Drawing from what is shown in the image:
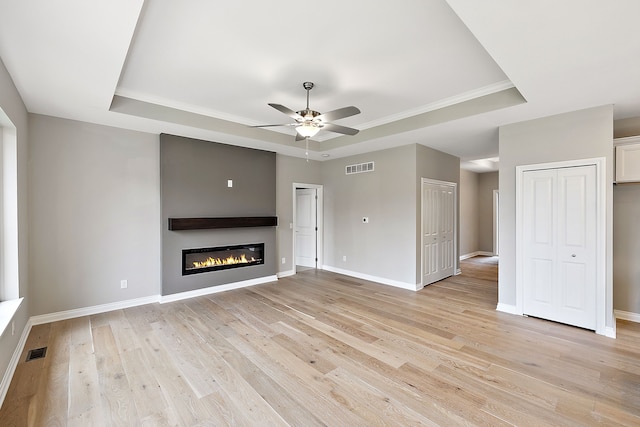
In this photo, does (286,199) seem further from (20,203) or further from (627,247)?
(627,247)

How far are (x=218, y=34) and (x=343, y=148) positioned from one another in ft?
11.1

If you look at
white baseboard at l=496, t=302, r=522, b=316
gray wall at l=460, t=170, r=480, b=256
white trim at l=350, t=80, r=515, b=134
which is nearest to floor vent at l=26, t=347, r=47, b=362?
white trim at l=350, t=80, r=515, b=134

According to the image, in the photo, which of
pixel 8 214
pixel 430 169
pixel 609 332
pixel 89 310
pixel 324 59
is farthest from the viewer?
pixel 430 169

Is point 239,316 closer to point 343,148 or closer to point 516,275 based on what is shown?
point 343,148

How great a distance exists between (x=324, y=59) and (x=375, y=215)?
3558mm

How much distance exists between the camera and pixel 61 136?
379 cm

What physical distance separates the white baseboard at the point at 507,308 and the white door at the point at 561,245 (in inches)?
4.6

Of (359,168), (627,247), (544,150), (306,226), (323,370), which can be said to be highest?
(359,168)

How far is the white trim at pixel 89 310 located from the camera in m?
3.65

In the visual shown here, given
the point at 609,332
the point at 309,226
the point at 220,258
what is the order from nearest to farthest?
the point at 609,332 → the point at 220,258 → the point at 309,226

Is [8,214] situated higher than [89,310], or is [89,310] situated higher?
[8,214]

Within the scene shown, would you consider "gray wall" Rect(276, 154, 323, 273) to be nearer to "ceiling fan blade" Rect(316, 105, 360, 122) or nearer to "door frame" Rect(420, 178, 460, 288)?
"door frame" Rect(420, 178, 460, 288)

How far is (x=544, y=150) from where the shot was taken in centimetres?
369

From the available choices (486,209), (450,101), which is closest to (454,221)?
(450,101)
